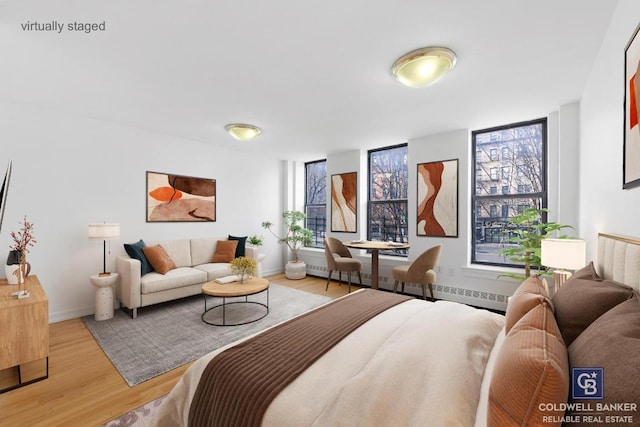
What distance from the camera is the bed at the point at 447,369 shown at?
0.72 metres

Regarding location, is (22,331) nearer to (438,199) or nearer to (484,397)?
(484,397)

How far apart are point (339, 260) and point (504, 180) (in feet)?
9.28

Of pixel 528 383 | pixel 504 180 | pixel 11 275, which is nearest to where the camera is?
pixel 528 383

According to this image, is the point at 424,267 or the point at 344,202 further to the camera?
the point at 344,202

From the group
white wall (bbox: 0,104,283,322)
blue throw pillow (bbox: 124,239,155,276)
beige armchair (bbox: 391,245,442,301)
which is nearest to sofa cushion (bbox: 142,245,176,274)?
blue throw pillow (bbox: 124,239,155,276)

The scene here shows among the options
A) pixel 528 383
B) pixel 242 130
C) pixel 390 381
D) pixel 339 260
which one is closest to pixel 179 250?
pixel 242 130

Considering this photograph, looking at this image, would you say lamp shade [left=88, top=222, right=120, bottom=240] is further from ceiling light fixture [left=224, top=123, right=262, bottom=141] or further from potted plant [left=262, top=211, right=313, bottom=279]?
potted plant [left=262, top=211, right=313, bottom=279]

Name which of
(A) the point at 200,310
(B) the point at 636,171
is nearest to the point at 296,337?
(B) the point at 636,171

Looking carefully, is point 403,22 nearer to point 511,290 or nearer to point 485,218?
point 485,218

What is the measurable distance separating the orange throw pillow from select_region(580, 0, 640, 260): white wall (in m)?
4.59

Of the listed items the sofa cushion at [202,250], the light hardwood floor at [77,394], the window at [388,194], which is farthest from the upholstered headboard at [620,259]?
the sofa cushion at [202,250]

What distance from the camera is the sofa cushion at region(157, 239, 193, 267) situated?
14.3 ft

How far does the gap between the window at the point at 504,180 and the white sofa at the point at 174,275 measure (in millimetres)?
3768

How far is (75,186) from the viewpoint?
11.9 feet
